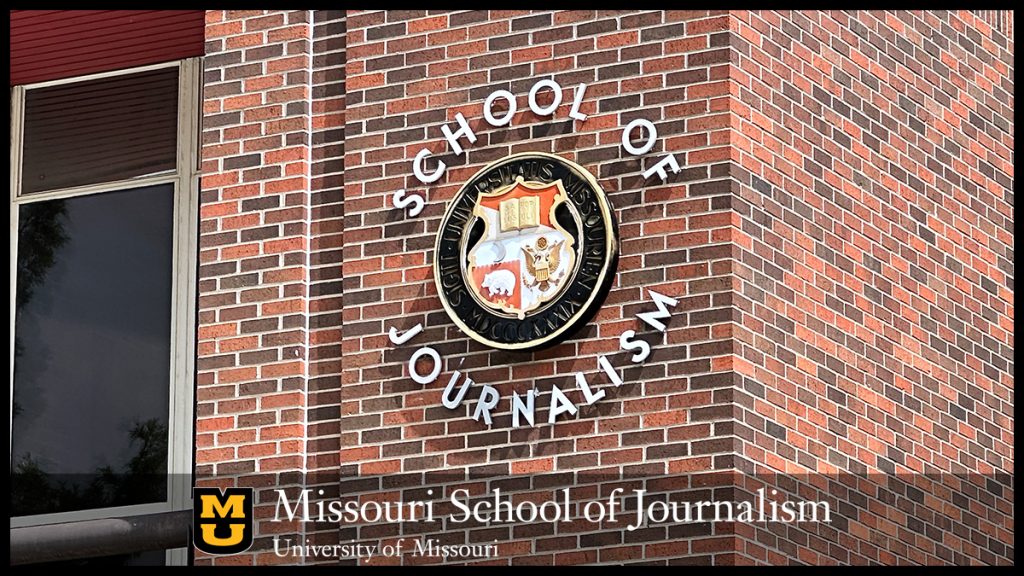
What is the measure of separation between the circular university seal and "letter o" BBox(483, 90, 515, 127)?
221mm

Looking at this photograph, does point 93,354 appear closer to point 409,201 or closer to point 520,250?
point 409,201

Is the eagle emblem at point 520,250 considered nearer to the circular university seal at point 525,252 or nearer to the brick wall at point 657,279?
the circular university seal at point 525,252

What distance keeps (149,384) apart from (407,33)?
2623mm

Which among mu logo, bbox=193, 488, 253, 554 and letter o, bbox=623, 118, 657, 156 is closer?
letter o, bbox=623, 118, 657, 156

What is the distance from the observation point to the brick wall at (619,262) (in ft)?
33.1

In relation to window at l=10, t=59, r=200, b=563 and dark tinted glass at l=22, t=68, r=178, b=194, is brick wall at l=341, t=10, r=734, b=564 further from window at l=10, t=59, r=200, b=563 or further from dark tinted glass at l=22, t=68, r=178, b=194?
dark tinted glass at l=22, t=68, r=178, b=194

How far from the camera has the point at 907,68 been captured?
1177 cm

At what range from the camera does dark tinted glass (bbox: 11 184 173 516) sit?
1241 cm

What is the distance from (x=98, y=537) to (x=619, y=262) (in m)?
3.29

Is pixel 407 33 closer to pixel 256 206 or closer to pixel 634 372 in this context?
pixel 256 206

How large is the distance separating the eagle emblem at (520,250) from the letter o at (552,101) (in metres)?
0.35

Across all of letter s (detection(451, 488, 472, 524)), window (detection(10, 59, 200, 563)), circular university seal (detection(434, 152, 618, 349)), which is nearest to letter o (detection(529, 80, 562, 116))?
circular university seal (detection(434, 152, 618, 349))

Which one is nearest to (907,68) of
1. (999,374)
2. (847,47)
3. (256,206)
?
(847,47)

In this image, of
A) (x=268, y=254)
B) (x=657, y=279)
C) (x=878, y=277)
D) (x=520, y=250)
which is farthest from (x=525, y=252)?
(x=878, y=277)
